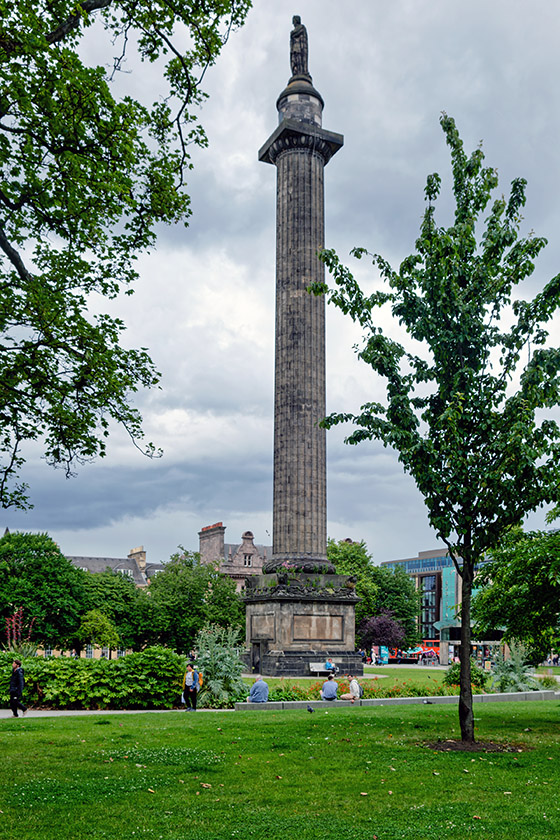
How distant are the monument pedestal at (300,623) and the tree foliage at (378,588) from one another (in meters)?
29.1

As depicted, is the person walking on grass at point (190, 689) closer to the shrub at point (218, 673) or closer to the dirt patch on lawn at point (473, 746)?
the shrub at point (218, 673)

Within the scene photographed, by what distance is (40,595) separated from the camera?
2093 inches

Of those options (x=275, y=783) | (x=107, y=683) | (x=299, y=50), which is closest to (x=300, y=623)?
(x=107, y=683)

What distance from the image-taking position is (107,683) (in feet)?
85.1

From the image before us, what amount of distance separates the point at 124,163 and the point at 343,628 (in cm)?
3232

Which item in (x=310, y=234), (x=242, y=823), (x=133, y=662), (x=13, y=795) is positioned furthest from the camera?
(x=310, y=234)

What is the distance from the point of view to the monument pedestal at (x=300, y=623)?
40.7 m

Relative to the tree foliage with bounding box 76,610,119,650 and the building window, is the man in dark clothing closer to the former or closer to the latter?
the tree foliage with bounding box 76,610,119,650

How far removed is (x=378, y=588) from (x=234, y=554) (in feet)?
97.3

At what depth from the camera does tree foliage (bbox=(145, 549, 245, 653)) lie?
57.1m

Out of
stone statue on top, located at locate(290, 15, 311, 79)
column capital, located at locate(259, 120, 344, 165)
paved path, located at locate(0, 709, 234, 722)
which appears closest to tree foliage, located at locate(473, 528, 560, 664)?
paved path, located at locate(0, 709, 234, 722)

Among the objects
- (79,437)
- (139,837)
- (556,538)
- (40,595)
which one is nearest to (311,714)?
(556,538)

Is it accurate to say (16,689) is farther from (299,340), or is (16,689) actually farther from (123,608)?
(123,608)

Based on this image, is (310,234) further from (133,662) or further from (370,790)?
(370,790)
